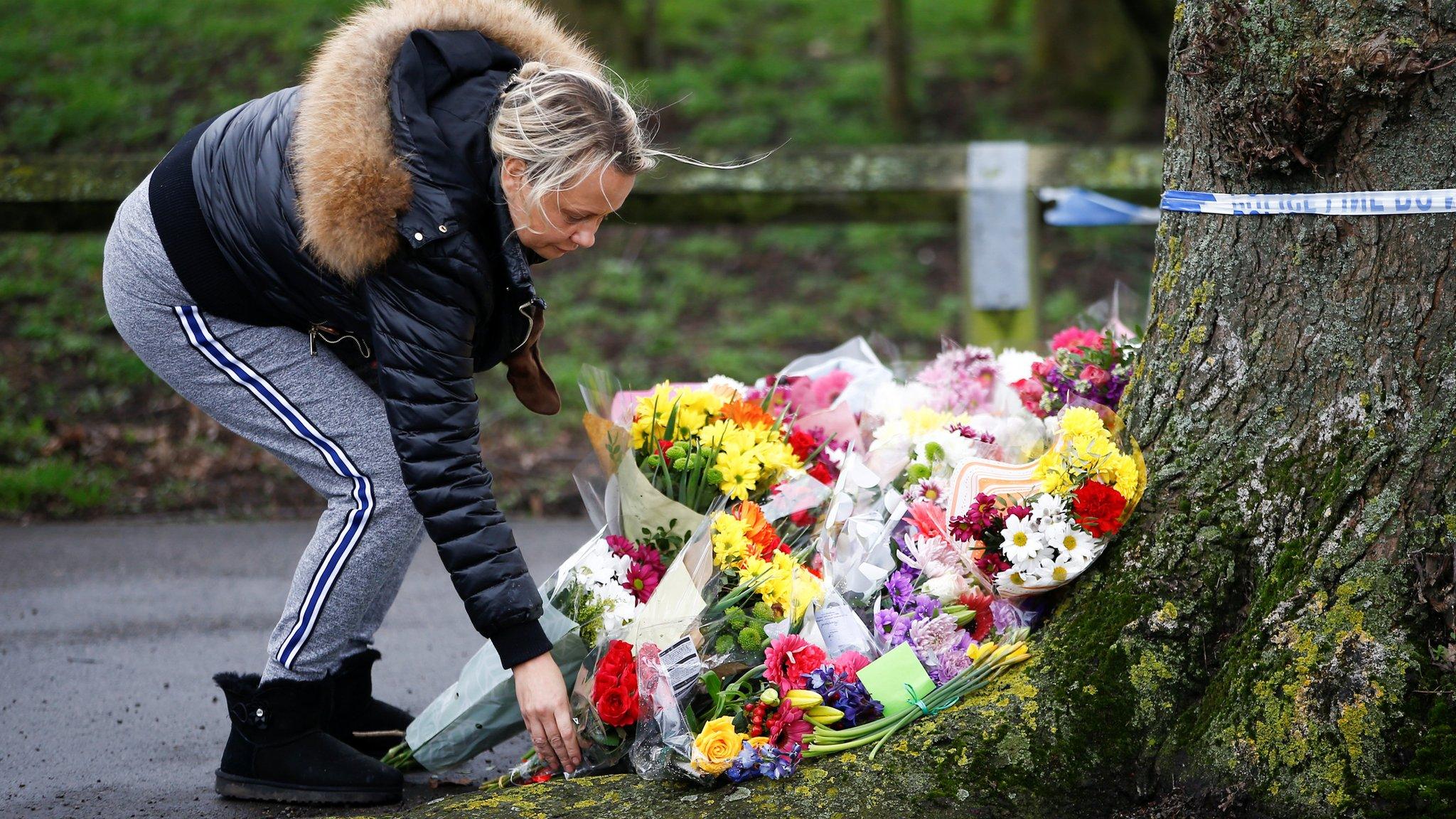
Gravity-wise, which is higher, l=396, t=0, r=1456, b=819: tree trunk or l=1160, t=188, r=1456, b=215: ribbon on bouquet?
l=1160, t=188, r=1456, b=215: ribbon on bouquet

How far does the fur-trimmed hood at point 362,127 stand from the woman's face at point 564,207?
189 millimetres

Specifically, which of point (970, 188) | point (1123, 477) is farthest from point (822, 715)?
point (970, 188)

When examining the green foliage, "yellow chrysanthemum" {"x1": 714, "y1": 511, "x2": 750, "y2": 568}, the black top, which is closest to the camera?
the black top

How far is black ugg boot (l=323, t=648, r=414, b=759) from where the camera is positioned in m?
2.76

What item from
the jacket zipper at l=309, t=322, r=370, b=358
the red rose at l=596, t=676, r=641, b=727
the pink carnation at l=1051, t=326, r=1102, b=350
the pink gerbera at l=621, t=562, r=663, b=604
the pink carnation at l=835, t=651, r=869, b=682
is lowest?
the pink carnation at l=835, t=651, r=869, b=682

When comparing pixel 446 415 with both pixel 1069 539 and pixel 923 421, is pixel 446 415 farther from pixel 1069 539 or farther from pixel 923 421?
pixel 923 421

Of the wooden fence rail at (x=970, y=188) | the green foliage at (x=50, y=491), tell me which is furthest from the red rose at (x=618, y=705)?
the green foliage at (x=50, y=491)

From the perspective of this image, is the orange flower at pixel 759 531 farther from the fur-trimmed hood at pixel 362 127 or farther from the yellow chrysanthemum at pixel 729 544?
the fur-trimmed hood at pixel 362 127

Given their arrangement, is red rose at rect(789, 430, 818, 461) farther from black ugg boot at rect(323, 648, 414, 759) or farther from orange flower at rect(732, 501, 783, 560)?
black ugg boot at rect(323, 648, 414, 759)

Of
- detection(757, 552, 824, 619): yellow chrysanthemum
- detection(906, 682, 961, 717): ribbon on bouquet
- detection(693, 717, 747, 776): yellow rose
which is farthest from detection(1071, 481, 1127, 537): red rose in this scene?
detection(693, 717, 747, 776): yellow rose

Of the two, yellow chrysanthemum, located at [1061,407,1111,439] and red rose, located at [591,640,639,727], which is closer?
red rose, located at [591,640,639,727]

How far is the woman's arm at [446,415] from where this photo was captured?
7.29ft

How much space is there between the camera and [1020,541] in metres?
2.45

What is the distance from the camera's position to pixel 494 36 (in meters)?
2.44
